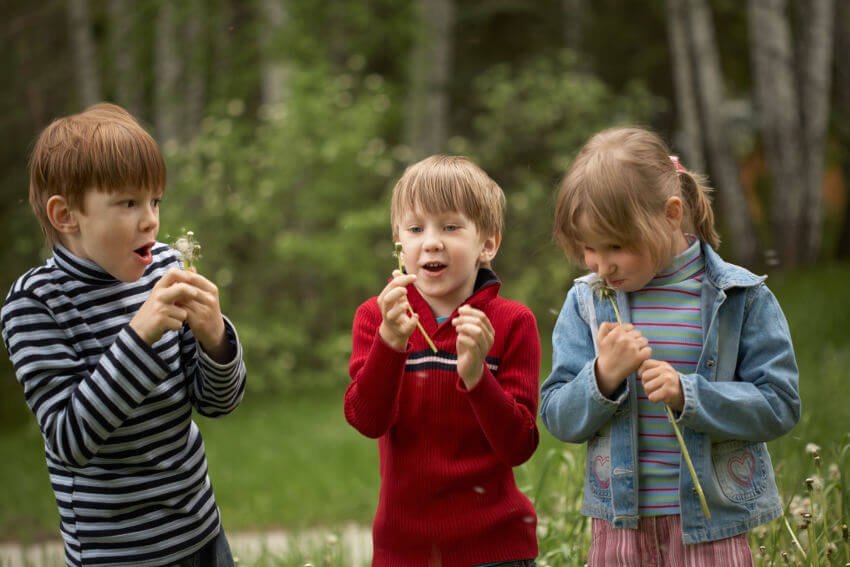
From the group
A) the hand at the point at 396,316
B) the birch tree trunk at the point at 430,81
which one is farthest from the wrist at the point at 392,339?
the birch tree trunk at the point at 430,81

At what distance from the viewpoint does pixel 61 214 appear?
2.38 meters

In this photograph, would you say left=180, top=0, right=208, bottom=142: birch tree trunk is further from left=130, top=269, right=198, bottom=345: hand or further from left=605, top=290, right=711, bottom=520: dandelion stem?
left=605, top=290, right=711, bottom=520: dandelion stem

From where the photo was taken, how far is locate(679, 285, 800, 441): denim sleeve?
2295 mm

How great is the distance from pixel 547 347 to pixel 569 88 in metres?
3.47

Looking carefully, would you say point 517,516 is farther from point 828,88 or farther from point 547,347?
point 828,88

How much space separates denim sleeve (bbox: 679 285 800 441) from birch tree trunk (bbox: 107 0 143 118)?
11.0m

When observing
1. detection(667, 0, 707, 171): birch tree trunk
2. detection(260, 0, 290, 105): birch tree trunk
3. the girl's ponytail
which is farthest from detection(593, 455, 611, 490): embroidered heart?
detection(667, 0, 707, 171): birch tree trunk

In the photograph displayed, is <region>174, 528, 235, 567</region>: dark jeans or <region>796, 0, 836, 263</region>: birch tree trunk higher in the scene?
<region>796, 0, 836, 263</region>: birch tree trunk

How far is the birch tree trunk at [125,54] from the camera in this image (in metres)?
12.6

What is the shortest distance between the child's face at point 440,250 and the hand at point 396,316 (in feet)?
0.41

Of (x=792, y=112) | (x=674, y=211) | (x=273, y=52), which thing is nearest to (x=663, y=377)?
(x=674, y=211)

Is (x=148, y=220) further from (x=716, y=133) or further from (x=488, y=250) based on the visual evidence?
(x=716, y=133)

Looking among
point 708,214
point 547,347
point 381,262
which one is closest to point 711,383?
point 708,214

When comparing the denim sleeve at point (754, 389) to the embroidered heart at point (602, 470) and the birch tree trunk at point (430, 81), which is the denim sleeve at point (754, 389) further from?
the birch tree trunk at point (430, 81)
